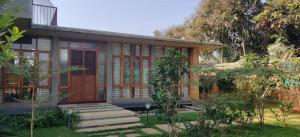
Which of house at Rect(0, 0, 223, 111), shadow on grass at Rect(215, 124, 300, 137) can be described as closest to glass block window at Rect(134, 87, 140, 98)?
house at Rect(0, 0, 223, 111)

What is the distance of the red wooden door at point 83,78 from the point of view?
444 inches

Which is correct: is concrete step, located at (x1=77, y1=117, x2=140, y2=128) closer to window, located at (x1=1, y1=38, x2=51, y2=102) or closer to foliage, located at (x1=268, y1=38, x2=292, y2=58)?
window, located at (x1=1, y1=38, x2=51, y2=102)

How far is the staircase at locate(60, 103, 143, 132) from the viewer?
320 inches

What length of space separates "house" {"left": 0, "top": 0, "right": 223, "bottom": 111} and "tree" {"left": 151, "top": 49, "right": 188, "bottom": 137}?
4.90 metres

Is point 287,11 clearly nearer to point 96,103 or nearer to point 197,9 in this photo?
point 197,9

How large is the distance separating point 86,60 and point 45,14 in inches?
113

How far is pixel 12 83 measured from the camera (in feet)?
33.4

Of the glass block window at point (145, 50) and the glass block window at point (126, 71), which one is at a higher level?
the glass block window at point (145, 50)

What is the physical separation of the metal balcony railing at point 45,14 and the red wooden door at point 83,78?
1861mm

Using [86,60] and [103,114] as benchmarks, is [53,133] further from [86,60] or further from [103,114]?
[86,60]

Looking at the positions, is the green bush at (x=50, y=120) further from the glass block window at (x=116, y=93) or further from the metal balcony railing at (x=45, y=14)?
the metal balcony railing at (x=45, y=14)

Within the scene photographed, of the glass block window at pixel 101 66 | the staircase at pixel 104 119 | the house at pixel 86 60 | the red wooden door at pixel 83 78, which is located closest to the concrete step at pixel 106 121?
the staircase at pixel 104 119

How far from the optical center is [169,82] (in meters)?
6.22

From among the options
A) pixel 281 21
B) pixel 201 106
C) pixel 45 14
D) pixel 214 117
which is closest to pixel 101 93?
pixel 45 14
